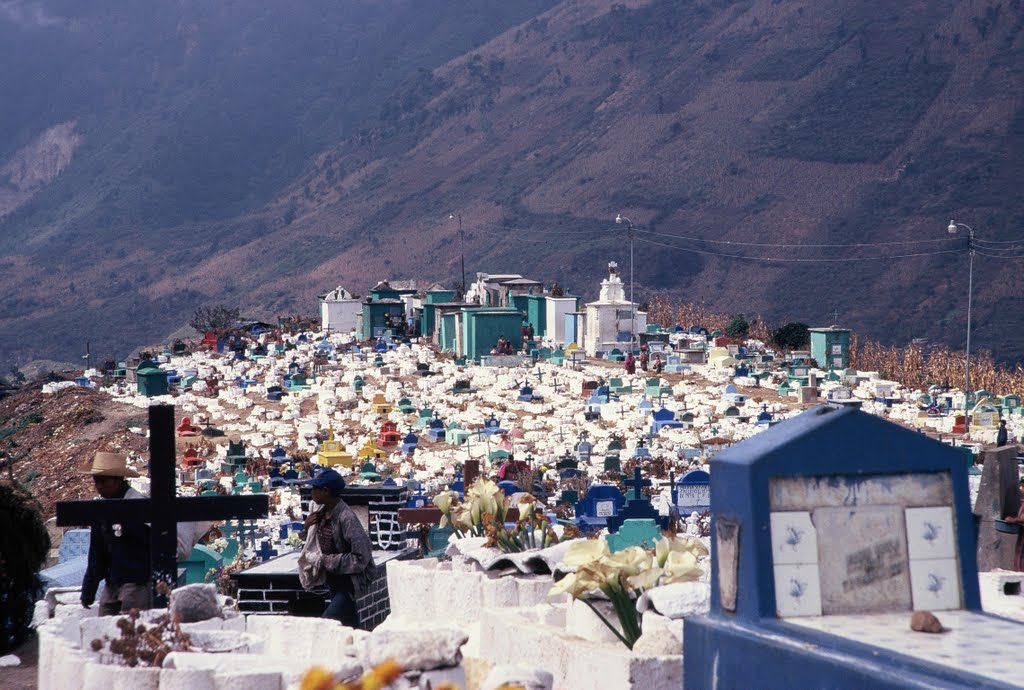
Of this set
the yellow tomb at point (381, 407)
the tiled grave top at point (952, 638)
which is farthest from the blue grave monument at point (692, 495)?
the yellow tomb at point (381, 407)

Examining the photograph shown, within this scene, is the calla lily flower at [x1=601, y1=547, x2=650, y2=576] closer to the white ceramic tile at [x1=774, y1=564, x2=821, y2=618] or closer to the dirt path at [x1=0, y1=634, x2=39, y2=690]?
the white ceramic tile at [x1=774, y1=564, x2=821, y2=618]

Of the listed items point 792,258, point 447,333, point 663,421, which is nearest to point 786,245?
point 792,258

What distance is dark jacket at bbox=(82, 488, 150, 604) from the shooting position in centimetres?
686

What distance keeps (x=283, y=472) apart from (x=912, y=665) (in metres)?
15.8

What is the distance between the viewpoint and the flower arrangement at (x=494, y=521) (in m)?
7.32

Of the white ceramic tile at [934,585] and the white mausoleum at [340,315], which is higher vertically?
the white mausoleum at [340,315]

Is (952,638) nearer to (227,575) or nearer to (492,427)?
(227,575)

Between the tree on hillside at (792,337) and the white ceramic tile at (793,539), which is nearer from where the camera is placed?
the white ceramic tile at (793,539)

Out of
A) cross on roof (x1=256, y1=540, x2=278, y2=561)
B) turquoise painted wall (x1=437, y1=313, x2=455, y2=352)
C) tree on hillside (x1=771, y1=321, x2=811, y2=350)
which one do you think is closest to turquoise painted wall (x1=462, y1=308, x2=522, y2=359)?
turquoise painted wall (x1=437, y1=313, x2=455, y2=352)

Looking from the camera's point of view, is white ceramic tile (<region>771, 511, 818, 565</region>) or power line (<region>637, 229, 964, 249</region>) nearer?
white ceramic tile (<region>771, 511, 818, 565</region>)

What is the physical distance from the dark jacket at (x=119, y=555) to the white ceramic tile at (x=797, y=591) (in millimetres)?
3783

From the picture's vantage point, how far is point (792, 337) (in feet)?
113

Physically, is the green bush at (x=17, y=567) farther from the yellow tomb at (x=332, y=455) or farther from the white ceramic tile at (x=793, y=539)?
the yellow tomb at (x=332, y=455)

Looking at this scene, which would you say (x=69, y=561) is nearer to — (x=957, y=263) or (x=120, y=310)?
(x=957, y=263)
